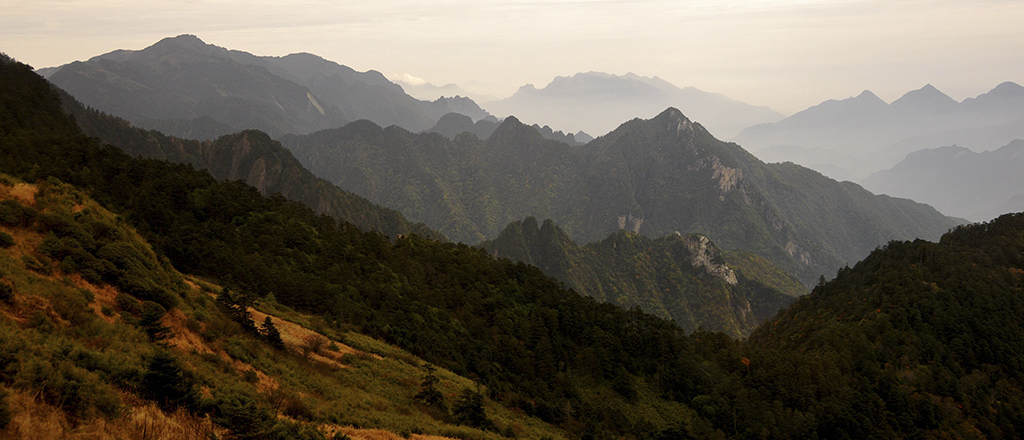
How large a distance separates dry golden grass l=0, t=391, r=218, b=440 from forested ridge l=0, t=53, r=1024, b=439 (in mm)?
17436

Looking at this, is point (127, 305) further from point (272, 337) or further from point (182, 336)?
point (272, 337)

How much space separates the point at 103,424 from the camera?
1468 centimetres

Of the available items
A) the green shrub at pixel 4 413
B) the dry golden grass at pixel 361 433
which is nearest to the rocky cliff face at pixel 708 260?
the dry golden grass at pixel 361 433

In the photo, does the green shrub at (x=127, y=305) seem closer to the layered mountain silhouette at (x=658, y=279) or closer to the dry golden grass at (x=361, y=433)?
the dry golden grass at (x=361, y=433)

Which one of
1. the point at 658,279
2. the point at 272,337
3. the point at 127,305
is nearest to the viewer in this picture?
the point at 127,305

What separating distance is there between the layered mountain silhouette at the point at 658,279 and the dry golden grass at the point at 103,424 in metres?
153

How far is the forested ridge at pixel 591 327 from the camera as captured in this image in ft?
154

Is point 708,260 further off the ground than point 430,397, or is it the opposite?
point 708,260

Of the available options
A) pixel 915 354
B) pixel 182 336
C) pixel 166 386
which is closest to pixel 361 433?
pixel 166 386

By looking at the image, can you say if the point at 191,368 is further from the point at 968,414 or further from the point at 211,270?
the point at 968,414

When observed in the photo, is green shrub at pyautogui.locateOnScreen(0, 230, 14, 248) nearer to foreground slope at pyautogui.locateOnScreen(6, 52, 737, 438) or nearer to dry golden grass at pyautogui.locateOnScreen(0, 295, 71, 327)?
dry golden grass at pyautogui.locateOnScreen(0, 295, 71, 327)

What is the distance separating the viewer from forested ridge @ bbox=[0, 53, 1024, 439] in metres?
47.0

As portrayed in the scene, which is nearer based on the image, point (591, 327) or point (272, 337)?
point (272, 337)

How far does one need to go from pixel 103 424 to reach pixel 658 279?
197 meters
